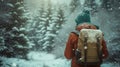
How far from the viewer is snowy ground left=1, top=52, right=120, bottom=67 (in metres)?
11.4

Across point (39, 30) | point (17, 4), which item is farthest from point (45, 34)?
point (17, 4)

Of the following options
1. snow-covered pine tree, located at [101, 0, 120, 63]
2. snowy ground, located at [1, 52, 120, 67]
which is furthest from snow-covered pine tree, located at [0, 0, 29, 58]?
snow-covered pine tree, located at [101, 0, 120, 63]

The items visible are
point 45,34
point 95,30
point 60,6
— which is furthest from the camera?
point 45,34

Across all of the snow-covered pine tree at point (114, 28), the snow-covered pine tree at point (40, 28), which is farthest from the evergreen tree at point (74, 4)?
the snow-covered pine tree at point (114, 28)

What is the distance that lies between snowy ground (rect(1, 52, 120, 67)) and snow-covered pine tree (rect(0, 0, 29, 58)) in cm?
34

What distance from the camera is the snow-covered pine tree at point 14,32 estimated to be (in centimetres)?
1203

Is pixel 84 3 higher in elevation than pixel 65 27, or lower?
higher

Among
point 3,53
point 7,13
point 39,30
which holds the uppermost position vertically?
point 7,13

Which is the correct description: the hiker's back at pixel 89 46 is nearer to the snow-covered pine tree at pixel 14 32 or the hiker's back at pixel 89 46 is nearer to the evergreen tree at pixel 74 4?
the evergreen tree at pixel 74 4

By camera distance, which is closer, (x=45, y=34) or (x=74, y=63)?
(x=74, y=63)

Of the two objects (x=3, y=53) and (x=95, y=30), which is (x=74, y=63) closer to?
(x=95, y=30)

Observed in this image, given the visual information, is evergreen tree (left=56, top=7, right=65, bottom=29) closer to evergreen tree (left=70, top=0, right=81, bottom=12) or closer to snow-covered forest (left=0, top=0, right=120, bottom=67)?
snow-covered forest (left=0, top=0, right=120, bottom=67)

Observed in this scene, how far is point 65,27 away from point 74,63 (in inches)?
237

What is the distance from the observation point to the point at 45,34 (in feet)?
42.6
